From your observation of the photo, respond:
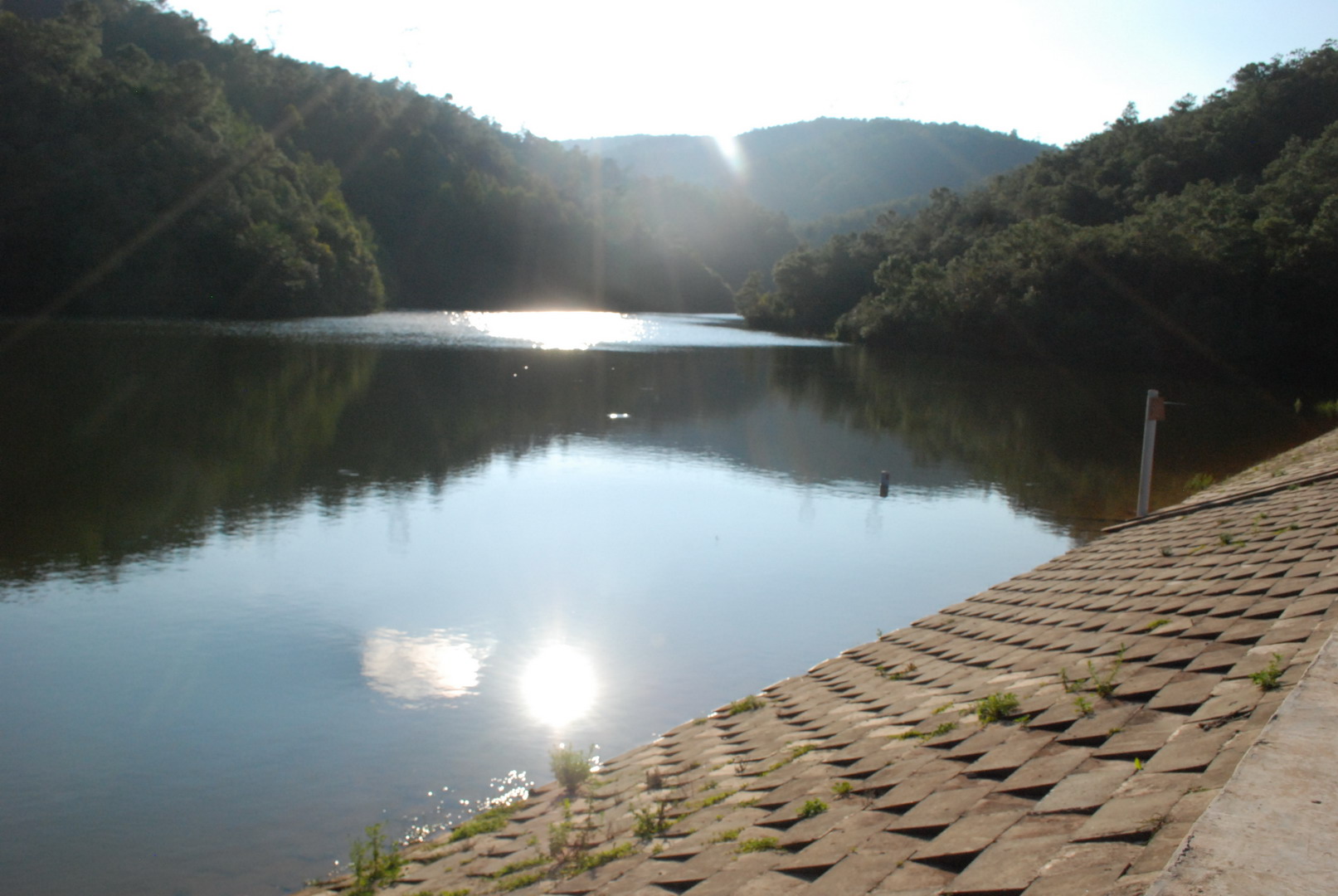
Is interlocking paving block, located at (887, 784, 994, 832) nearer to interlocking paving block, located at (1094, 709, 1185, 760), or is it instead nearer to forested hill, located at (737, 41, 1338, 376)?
interlocking paving block, located at (1094, 709, 1185, 760)

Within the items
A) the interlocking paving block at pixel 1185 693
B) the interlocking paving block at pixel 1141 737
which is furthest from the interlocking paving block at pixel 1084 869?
the interlocking paving block at pixel 1185 693

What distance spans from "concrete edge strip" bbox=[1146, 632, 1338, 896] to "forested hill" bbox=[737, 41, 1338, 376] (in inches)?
2012

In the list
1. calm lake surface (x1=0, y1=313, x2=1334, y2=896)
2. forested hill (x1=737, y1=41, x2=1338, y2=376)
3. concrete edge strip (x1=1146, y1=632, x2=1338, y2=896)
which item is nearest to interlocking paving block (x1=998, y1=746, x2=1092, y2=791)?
concrete edge strip (x1=1146, y1=632, x2=1338, y2=896)

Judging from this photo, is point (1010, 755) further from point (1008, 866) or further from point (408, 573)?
point (408, 573)

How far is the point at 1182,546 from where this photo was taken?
9180 mm

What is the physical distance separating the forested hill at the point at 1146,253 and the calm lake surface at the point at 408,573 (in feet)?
73.1

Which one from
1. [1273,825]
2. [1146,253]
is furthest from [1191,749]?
[1146,253]

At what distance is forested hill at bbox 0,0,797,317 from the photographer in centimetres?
6406

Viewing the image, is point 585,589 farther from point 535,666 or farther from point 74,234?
point 74,234

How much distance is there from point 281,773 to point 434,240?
122356 millimetres

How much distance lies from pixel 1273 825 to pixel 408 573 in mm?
10030

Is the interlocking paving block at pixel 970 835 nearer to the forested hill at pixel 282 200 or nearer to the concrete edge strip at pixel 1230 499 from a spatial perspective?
the concrete edge strip at pixel 1230 499

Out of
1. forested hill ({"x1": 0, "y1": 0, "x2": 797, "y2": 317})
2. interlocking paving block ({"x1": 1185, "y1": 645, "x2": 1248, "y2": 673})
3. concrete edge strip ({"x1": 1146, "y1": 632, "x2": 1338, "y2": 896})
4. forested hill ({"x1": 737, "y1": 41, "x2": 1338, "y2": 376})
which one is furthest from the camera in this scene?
forested hill ({"x1": 0, "y1": 0, "x2": 797, "y2": 317})

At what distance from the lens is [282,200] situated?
83.8 m
